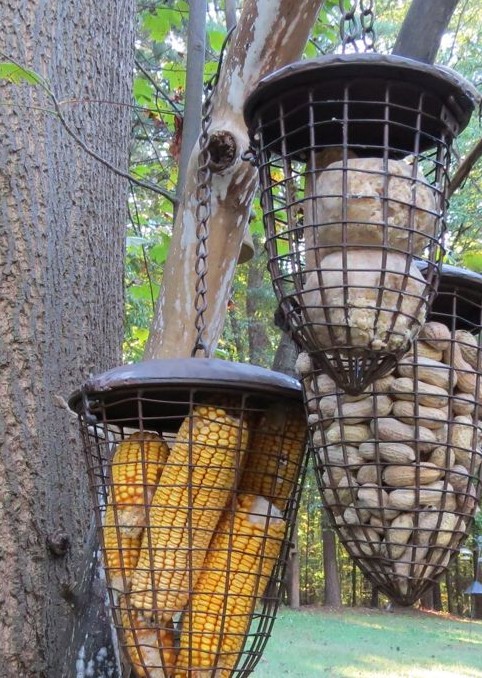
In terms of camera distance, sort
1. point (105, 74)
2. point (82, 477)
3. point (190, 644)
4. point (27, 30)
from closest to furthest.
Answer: point (190, 644)
point (82, 477)
point (27, 30)
point (105, 74)

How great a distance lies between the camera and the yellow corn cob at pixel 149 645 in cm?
84

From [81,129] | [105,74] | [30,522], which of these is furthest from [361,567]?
[105,74]

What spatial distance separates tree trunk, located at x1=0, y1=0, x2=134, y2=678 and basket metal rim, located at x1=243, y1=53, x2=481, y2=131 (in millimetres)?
754

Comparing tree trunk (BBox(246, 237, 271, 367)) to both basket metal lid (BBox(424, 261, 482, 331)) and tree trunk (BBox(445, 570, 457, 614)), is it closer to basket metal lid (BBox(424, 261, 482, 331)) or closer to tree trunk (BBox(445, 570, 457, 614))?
tree trunk (BBox(445, 570, 457, 614))

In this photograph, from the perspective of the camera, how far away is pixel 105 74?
69.3 inches

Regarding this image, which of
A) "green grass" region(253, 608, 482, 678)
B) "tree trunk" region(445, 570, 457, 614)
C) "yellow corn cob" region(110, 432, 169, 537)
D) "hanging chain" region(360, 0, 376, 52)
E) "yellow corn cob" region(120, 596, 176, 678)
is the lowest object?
"green grass" region(253, 608, 482, 678)

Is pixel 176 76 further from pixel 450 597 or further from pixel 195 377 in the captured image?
pixel 450 597

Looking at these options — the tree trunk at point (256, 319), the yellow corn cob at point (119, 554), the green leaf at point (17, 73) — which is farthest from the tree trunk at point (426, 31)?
the tree trunk at point (256, 319)

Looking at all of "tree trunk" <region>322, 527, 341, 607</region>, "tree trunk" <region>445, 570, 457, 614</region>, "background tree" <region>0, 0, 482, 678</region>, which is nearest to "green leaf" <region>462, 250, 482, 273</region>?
"background tree" <region>0, 0, 482, 678</region>

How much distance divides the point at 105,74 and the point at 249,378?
117 centimetres

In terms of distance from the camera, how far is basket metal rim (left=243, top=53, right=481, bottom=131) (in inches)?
28.5

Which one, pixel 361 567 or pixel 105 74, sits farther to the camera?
pixel 105 74

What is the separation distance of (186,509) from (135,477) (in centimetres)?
8

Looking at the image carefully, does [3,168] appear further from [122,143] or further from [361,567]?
[361,567]
